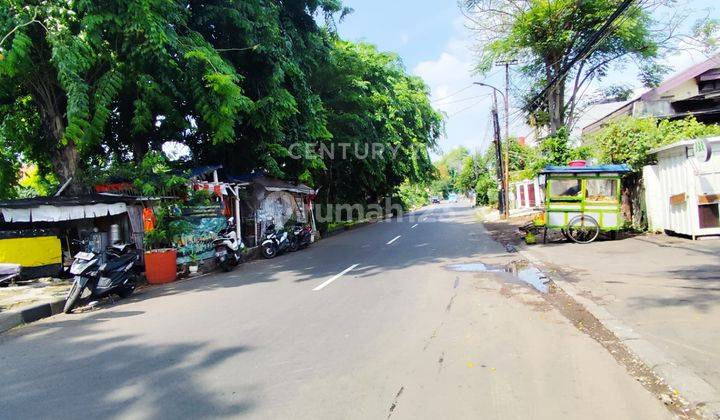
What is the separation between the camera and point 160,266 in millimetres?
10883

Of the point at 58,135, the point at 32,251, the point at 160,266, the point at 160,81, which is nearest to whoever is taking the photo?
the point at 32,251

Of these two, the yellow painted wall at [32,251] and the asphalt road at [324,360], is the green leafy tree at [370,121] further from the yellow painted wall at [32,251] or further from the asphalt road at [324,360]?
the asphalt road at [324,360]

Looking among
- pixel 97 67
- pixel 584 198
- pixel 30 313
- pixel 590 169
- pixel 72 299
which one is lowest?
pixel 30 313

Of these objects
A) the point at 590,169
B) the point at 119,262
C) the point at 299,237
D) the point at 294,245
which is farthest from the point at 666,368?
the point at 299,237

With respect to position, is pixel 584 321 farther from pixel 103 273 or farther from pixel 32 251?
pixel 32 251

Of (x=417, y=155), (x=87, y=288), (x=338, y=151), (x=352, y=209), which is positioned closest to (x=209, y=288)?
(x=87, y=288)

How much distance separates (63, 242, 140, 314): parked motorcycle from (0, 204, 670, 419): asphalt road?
52 centimetres

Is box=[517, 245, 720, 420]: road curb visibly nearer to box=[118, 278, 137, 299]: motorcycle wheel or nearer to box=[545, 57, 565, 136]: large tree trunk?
box=[118, 278, 137, 299]: motorcycle wheel

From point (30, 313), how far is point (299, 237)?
1072 centimetres

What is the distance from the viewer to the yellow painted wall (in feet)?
33.8

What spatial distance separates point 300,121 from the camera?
16.3 meters

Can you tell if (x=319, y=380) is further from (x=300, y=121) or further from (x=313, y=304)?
(x=300, y=121)

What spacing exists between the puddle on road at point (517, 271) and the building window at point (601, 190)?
12.2 ft

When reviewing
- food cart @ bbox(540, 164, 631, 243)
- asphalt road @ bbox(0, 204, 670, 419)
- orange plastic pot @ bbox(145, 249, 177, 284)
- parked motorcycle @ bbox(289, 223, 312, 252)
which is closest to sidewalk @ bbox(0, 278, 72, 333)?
asphalt road @ bbox(0, 204, 670, 419)
